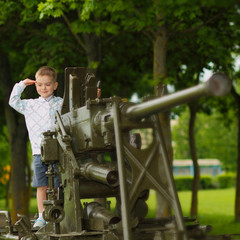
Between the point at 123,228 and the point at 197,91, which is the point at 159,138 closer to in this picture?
the point at 123,228

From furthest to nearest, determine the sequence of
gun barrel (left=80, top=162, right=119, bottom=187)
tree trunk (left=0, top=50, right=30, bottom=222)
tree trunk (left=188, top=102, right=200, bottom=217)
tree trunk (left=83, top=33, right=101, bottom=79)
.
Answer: tree trunk (left=188, top=102, right=200, bottom=217), tree trunk (left=0, top=50, right=30, bottom=222), tree trunk (left=83, top=33, right=101, bottom=79), gun barrel (left=80, top=162, right=119, bottom=187)

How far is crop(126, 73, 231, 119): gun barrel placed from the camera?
13.0 feet

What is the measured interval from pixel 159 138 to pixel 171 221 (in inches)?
30.2

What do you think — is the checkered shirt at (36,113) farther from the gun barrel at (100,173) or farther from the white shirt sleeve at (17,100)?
the gun barrel at (100,173)

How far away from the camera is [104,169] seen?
562cm

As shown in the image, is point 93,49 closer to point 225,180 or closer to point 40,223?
point 40,223

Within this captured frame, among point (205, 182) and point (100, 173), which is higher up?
point (100, 173)

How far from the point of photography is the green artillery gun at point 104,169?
16.8 ft

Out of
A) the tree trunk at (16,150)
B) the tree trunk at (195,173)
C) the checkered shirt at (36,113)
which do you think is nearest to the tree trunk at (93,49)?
the tree trunk at (16,150)

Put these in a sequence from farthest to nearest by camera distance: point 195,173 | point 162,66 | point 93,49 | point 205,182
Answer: point 205,182 < point 195,173 < point 93,49 < point 162,66

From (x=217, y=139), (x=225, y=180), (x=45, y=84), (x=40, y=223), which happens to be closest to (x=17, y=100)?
(x=45, y=84)

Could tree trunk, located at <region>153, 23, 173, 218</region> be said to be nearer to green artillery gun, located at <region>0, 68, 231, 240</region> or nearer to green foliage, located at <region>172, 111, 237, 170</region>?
green artillery gun, located at <region>0, 68, 231, 240</region>

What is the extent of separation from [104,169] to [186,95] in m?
1.68

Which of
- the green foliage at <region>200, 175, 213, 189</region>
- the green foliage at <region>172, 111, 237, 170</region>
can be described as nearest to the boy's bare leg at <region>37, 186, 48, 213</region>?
the green foliage at <region>172, 111, 237, 170</region>
